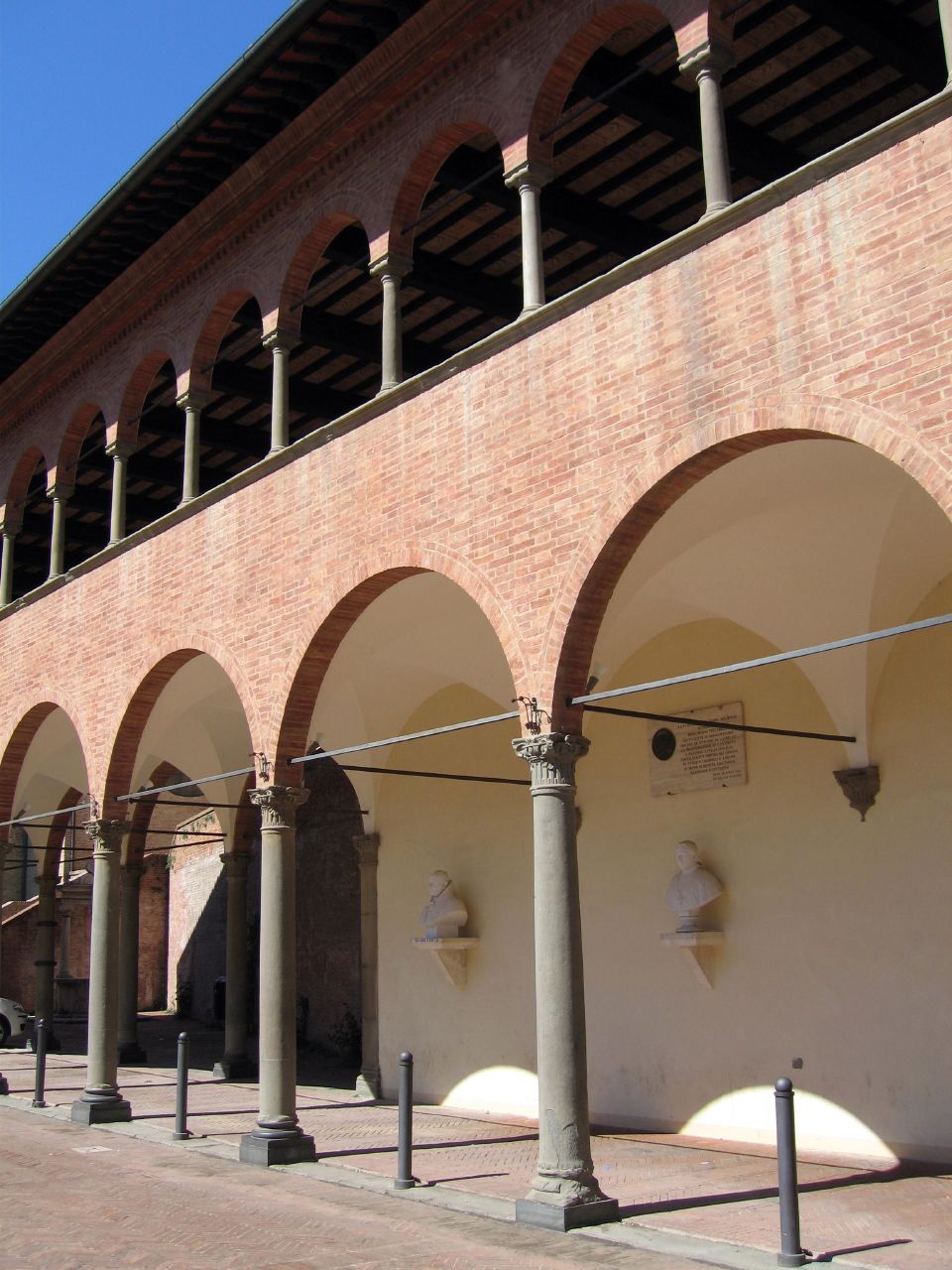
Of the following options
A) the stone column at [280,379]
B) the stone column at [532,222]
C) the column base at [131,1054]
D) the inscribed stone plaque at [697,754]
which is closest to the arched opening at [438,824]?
the inscribed stone plaque at [697,754]

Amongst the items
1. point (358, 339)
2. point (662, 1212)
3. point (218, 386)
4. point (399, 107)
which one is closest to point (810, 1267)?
point (662, 1212)

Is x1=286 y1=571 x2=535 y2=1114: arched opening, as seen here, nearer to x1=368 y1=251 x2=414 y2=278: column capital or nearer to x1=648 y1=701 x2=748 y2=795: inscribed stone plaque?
x1=648 y1=701 x2=748 y2=795: inscribed stone plaque

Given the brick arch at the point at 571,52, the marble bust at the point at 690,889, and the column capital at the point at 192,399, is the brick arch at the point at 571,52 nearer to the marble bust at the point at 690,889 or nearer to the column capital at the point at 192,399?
the column capital at the point at 192,399

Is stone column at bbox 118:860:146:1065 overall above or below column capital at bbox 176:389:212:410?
below

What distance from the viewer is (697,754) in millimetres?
12180

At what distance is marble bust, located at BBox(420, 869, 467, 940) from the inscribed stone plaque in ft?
9.85

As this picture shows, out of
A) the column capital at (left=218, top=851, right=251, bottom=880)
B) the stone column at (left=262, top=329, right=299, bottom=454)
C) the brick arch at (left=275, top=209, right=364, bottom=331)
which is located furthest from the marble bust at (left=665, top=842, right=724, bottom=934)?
the column capital at (left=218, top=851, right=251, bottom=880)

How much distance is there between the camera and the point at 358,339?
15.5 m

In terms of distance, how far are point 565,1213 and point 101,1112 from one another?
6.90 metres

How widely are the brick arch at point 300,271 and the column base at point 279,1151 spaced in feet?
23.5

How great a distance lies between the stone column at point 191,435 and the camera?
13867 millimetres

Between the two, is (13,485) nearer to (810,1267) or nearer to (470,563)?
(470,563)

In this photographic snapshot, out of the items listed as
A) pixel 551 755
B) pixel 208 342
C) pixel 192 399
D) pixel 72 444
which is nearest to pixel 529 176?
pixel 551 755

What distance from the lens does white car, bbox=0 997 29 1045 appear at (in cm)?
2220
